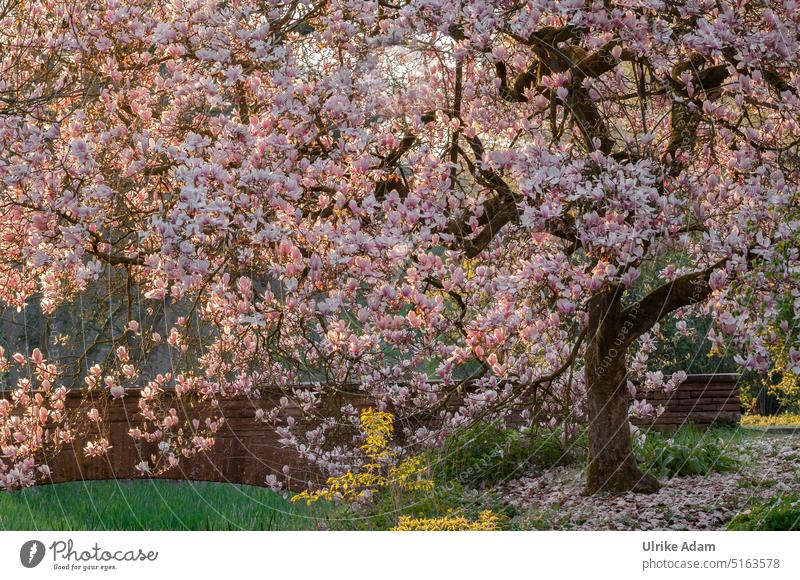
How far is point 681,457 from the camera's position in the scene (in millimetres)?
8703

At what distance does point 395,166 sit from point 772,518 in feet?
12.4

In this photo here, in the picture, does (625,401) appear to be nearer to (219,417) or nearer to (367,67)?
(367,67)

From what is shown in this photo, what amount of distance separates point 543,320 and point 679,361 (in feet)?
38.0

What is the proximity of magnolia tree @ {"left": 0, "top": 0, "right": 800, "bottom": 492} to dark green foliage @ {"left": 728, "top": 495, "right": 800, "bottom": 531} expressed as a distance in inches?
47.8

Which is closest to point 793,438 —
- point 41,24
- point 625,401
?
point 625,401

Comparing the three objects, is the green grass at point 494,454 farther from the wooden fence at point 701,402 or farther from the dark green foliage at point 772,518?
the wooden fence at point 701,402

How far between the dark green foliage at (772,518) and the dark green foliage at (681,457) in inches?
57.2

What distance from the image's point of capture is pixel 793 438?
1128cm

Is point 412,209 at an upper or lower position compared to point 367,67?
lower

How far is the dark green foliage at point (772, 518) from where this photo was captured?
6172 mm

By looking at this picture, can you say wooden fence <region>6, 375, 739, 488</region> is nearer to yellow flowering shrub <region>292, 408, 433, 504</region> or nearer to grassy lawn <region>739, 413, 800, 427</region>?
grassy lawn <region>739, 413, 800, 427</region>

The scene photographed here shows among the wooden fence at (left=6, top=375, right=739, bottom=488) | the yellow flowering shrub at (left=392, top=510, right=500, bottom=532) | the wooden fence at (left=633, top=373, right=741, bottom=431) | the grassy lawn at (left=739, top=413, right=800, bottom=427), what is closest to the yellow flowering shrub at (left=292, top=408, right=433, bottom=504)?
the yellow flowering shrub at (left=392, top=510, right=500, bottom=532)
